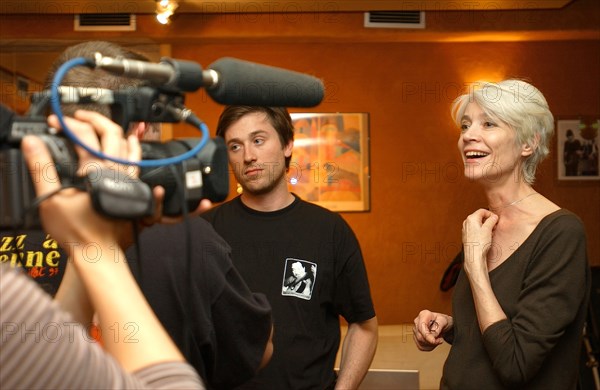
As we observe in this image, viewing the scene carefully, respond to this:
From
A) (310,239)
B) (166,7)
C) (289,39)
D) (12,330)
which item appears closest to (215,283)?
(12,330)

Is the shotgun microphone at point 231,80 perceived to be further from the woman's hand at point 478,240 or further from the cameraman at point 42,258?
the woman's hand at point 478,240

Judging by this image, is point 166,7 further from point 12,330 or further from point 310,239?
point 12,330

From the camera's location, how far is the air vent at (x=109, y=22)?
5656mm

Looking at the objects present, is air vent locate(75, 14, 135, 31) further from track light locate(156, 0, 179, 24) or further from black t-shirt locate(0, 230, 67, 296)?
black t-shirt locate(0, 230, 67, 296)

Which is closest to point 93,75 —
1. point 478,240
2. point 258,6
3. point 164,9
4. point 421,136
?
point 478,240

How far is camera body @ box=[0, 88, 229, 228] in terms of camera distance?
0.75m

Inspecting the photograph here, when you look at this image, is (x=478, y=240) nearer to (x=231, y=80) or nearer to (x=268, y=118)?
(x=268, y=118)

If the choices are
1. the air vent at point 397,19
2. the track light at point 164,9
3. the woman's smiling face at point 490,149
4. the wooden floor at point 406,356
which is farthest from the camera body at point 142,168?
the air vent at point 397,19

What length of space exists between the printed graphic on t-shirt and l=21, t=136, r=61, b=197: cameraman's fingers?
1394 mm

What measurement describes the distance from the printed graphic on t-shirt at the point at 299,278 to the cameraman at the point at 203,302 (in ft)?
2.44

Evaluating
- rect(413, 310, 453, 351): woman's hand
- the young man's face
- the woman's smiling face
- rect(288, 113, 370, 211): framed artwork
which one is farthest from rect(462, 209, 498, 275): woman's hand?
rect(288, 113, 370, 211): framed artwork

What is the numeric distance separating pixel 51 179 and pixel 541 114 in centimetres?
143

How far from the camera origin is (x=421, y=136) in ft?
20.8

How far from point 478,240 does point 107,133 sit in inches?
47.3
